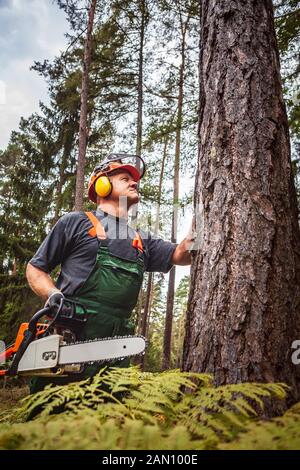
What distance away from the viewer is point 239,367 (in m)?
1.42

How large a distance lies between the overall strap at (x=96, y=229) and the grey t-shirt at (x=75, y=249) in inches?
1.0

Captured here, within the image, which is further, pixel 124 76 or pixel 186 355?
pixel 124 76

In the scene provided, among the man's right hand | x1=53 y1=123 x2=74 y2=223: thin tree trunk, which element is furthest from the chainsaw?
x1=53 y1=123 x2=74 y2=223: thin tree trunk

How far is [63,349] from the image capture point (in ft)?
6.02

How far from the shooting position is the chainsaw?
1.83 metres

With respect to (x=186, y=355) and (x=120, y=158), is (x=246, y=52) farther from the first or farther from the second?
(x=186, y=355)

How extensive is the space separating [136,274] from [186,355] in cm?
88

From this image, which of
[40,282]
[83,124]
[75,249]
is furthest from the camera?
[83,124]

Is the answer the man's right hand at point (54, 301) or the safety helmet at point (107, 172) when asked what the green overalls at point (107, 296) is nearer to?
the man's right hand at point (54, 301)

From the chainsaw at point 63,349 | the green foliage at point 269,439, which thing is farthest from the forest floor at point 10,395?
the green foliage at point 269,439

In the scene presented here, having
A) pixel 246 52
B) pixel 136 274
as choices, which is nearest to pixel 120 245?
pixel 136 274

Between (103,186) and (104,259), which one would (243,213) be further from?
(103,186)

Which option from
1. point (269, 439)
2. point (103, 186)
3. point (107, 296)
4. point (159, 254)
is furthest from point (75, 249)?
point (269, 439)

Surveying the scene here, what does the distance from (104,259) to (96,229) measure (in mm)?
270
